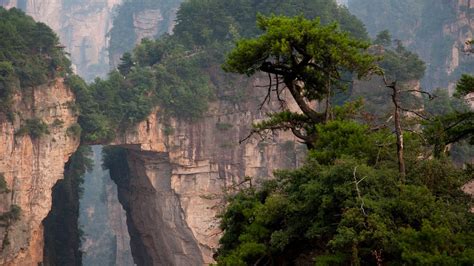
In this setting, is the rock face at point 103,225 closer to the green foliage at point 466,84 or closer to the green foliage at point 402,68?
the green foliage at point 402,68

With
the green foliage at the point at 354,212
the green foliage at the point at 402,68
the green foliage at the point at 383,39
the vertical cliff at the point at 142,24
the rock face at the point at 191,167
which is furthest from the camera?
the vertical cliff at the point at 142,24

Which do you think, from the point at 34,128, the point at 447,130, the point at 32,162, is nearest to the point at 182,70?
the point at 34,128

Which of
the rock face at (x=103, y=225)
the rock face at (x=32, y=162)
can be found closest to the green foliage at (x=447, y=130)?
the rock face at (x=32, y=162)

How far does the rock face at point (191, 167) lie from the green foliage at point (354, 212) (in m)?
13.9

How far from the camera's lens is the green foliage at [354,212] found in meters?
6.28

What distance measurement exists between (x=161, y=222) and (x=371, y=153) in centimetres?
1630

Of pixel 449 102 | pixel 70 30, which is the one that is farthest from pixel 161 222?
pixel 70 30

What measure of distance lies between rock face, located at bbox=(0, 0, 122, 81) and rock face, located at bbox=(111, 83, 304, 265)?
144 ft

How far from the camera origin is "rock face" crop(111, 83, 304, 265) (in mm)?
22859

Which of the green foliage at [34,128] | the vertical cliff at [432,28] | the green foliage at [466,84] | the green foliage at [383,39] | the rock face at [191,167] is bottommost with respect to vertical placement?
the rock face at [191,167]

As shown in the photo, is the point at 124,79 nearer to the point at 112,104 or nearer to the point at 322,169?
the point at 112,104

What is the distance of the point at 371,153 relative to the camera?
26.8 feet

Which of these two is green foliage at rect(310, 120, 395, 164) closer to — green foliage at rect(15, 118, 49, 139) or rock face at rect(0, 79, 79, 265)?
rock face at rect(0, 79, 79, 265)

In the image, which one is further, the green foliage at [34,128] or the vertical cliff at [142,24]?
the vertical cliff at [142,24]
